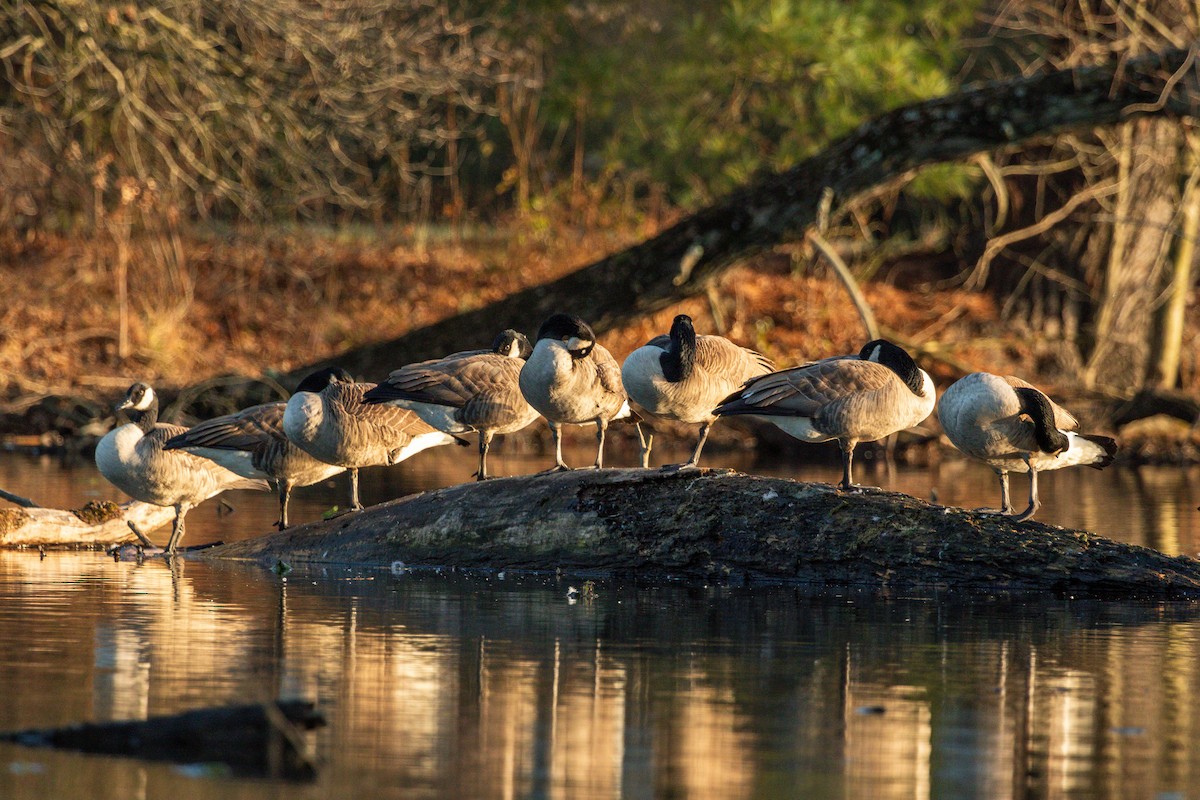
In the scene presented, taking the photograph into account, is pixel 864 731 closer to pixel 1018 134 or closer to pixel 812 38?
pixel 1018 134

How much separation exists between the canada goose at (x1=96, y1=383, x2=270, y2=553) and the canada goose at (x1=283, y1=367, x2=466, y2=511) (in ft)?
2.52

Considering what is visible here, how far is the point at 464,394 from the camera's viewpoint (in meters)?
12.7

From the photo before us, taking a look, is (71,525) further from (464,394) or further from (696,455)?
(696,455)

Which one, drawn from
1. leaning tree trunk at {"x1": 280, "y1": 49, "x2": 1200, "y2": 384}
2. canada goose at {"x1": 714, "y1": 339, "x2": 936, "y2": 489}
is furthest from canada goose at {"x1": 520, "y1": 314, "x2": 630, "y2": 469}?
leaning tree trunk at {"x1": 280, "y1": 49, "x2": 1200, "y2": 384}

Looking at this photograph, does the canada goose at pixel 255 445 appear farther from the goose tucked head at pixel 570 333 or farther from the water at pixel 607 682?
the goose tucked head at pixel 570 333

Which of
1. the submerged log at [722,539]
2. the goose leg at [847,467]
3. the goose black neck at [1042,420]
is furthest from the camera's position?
the goose leg at [847,467]

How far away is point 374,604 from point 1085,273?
1971 cm

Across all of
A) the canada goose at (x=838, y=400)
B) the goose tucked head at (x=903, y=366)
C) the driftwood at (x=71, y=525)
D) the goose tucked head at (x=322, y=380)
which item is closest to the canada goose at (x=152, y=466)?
the driftwood at (x=71, y=525)

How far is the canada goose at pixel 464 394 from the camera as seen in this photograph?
1265 cm

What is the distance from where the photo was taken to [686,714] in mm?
6984

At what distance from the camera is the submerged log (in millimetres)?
11031

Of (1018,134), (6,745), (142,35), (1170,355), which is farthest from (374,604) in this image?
(1170,355)

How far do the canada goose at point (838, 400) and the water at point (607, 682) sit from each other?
157 cm

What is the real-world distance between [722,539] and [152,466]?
4.24m
